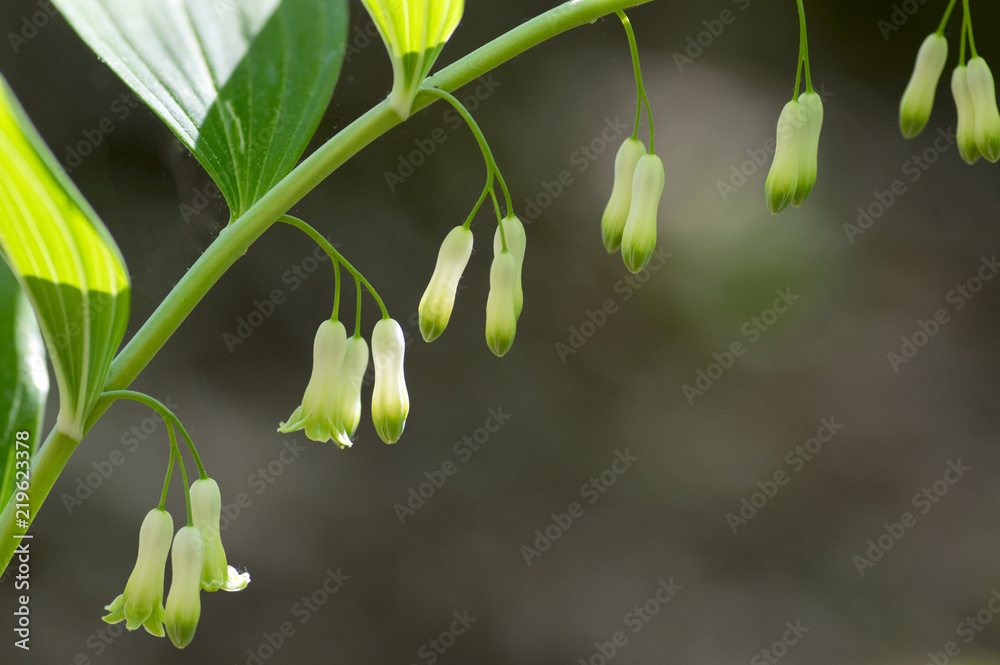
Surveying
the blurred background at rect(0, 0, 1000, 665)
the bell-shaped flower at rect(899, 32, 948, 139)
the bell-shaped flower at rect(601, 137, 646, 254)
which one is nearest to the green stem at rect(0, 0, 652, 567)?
the bell-shaped flower at rect(601, 137, 646, 254)

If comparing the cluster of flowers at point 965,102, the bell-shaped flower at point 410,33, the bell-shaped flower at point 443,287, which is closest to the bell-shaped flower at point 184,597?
the bell-shaped flower at point 443,287

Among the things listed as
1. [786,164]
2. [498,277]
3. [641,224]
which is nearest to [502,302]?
[498,277]

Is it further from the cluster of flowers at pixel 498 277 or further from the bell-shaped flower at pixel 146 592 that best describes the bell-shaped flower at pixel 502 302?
the bell-shaped flower at pixel 146 592

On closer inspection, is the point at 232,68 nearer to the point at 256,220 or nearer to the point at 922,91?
the point at 256,220

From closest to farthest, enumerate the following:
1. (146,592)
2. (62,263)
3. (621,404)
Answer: (62,263), (146,592), (621,404)

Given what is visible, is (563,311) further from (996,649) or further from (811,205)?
(996,649)

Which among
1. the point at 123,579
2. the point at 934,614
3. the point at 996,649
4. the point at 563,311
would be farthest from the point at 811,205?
the point at 123,579

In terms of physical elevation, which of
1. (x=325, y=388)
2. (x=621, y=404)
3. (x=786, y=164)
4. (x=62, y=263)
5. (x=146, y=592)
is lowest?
(x=621, y=404)
